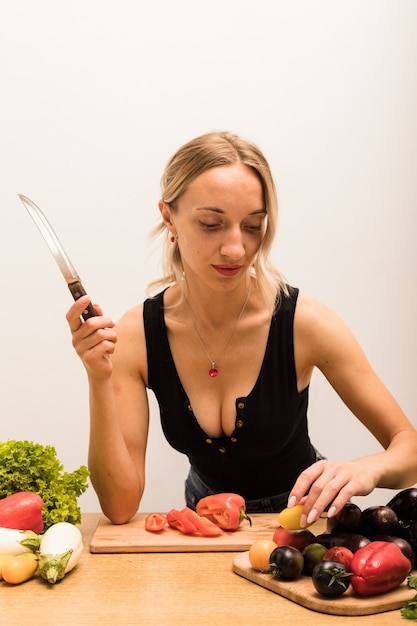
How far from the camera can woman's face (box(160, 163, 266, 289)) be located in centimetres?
195

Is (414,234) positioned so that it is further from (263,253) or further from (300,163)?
(263,253)

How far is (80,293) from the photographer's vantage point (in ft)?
5.90

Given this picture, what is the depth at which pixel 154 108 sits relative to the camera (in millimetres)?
3275

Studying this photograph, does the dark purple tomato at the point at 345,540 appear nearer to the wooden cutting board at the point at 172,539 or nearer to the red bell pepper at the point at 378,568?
the red bell pepper at the point at 378,568

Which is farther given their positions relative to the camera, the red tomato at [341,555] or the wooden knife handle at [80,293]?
the wooden knife handle at [80,293]

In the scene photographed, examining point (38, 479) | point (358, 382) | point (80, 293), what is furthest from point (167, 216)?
point (38, 479)

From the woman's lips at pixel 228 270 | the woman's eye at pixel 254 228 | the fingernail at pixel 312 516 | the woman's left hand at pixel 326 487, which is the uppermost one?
the woman's eye at pixel 254 228

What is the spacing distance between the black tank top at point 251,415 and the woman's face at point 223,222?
255 mm

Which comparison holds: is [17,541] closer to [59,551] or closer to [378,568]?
[59,551]

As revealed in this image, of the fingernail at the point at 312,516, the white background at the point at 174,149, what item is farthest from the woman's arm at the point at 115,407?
the white background at the point at 174,149

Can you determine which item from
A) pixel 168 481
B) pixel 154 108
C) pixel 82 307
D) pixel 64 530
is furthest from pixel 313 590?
pixel 154 108

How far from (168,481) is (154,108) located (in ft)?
4.62

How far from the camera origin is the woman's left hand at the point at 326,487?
160 centimetres

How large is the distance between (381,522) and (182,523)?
1.45 ft
